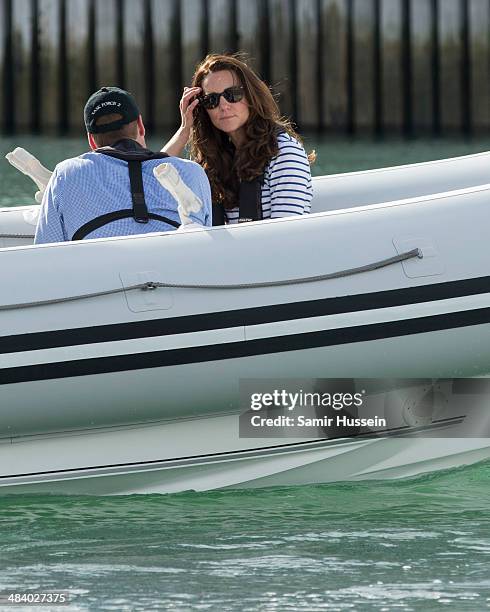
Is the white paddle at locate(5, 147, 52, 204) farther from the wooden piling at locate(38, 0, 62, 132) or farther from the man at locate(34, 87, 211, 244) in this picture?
the wooden piling at locate(38, 0, 62, 132)

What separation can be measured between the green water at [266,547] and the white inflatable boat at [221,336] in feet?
0.26

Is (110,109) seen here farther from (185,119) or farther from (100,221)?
(185,119)

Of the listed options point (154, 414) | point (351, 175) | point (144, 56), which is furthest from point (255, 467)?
point (144, 56)

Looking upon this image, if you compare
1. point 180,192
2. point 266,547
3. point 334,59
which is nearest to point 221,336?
point 180,192

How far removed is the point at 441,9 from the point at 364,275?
28.1 ft

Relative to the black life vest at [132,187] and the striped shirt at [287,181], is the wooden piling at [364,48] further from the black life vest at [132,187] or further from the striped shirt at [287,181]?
the black life vest at [132,187]

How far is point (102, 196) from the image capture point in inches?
143

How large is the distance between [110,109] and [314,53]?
27.7 feet

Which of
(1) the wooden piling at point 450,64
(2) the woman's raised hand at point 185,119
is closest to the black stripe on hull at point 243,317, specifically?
(2) the woman's raised hand at point 185,119

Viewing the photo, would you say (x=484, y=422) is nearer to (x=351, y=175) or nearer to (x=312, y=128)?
(x=351, y=175)

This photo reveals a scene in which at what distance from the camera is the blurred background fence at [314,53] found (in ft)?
38.7

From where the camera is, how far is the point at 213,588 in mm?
3012

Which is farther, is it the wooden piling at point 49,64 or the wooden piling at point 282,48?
the wooden piling at point 49,64

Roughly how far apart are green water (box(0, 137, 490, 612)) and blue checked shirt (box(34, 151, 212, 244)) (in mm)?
672
